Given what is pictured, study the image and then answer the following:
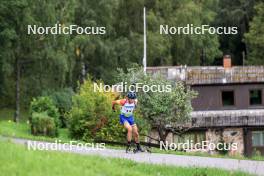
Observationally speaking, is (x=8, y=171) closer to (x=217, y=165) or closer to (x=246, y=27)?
(x=217, y=165)

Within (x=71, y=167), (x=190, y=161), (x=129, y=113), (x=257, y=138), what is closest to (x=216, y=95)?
(x=257, y=138)

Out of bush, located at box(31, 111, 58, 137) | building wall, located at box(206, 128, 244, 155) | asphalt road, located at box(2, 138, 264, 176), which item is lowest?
asphalt road, located at box(2, 138, 264, 176)

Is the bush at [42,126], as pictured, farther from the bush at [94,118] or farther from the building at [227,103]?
the building at [227,103]

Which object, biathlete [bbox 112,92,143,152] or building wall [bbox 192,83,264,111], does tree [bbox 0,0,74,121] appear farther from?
biathlete [bbox 112,92,143,152]

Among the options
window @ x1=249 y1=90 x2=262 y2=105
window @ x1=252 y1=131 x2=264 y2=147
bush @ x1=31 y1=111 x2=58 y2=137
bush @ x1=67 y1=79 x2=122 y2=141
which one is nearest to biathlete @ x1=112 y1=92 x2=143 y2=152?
bush @ x1=67 y1=79 x2=122 y2=141

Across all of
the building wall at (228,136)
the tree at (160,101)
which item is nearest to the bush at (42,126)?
the tree at (160,101)

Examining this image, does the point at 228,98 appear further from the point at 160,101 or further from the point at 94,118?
the point at 94,118

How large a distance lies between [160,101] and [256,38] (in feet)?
114

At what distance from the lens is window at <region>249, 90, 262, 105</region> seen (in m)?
39.4

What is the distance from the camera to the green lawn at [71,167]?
1152cm

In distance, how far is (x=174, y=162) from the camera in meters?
16.8

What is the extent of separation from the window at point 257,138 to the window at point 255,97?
196 centimetres

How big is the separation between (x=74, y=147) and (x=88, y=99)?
9.50m

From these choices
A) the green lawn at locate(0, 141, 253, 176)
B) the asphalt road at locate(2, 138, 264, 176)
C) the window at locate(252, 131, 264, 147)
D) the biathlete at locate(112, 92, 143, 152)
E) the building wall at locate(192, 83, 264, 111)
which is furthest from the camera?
the window at locate(252, 131, 264, 147)
